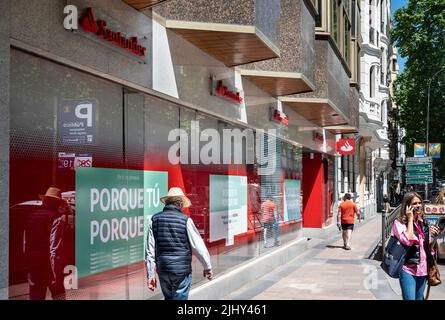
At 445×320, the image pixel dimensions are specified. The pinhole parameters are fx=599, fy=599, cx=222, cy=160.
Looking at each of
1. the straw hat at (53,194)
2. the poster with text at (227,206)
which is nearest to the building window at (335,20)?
the poster with text at (227,206)

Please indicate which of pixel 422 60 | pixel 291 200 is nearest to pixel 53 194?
pixel 291 200

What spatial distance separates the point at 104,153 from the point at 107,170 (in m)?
0.20

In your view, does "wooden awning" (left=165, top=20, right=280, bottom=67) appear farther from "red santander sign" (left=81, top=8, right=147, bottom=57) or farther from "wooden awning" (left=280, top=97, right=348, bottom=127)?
"wooden awning" (left=280, top=97, right=348, bottom=127)

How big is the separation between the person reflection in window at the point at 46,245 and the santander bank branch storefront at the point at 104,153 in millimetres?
48

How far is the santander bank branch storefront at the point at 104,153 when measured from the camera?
5.46 meters

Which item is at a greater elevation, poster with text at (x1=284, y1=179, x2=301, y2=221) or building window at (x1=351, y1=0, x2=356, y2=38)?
building window at (x1=351, y1=0, x2=356, y2=38)

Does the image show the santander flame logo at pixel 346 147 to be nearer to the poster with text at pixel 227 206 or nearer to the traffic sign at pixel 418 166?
→ the traffic sign at pixel 418 166

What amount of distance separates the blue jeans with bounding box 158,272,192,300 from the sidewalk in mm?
3819

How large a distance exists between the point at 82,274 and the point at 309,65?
862 centimetres

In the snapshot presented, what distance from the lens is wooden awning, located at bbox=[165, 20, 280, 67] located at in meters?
8.69

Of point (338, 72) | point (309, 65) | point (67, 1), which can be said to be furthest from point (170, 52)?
point (338, 72)

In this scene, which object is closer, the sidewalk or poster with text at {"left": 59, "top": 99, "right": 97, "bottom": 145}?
poster with text at {"left": 59, "top": 99, "right": 97, "bottom": 145}

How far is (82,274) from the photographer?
636 centimetres

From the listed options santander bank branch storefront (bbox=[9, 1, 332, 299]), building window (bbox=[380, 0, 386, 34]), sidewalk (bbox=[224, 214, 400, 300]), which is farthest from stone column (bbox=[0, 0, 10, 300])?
building window (bbox=[380, 0, 386, 34])
